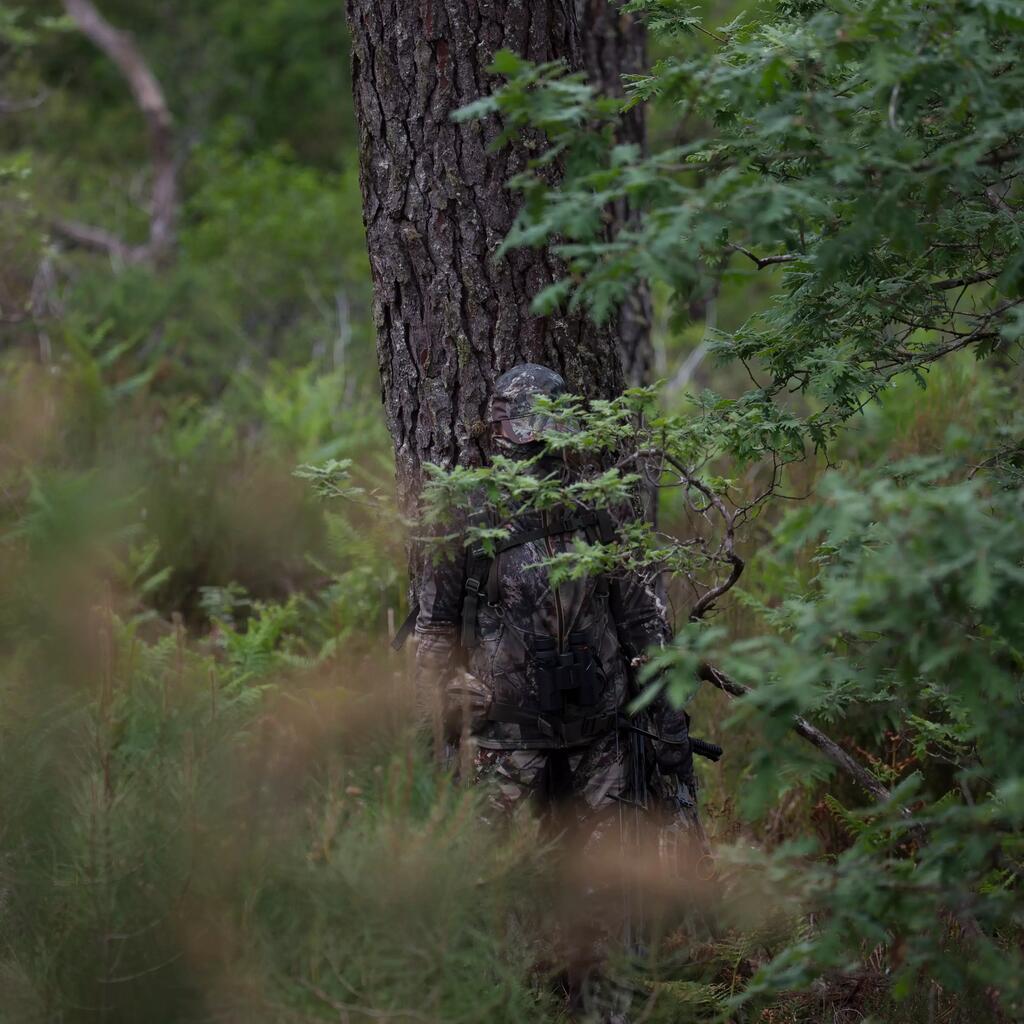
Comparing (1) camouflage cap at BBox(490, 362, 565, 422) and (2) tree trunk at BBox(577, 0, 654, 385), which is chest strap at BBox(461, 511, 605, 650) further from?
(2) tree trunk at BBox(577, 0, 654, 385)

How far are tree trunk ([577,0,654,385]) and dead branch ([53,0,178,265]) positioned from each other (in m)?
9.53

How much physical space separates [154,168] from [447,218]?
1398 centimetres

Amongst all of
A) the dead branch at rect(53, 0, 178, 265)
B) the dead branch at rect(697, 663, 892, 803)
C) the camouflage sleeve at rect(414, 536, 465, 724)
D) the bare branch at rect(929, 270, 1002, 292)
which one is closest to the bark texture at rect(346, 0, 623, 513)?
the camouflage sleeve at rect(414, 536, 465, 724)

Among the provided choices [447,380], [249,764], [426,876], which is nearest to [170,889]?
[249,764]

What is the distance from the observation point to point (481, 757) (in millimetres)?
4191

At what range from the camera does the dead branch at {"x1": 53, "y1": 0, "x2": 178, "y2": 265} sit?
615 inches

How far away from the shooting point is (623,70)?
24.4ft

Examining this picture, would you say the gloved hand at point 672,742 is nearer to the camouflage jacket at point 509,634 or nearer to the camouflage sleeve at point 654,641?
the camouflage sleeve at point 654,641

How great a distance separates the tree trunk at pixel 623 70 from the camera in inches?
283

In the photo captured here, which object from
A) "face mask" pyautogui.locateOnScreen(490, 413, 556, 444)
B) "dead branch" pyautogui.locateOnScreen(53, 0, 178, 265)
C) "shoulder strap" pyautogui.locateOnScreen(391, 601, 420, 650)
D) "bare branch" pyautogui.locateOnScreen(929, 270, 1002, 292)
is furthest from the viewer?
"dead branch" pyautogui.locateOnScreen(53, 0, 178, 265)

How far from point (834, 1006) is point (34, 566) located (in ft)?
14.2

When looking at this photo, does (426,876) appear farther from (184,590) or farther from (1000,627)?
(184,590)

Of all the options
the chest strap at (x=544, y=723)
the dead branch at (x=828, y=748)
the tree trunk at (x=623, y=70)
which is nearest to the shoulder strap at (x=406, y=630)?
the chest strap at (x=544, y=723)

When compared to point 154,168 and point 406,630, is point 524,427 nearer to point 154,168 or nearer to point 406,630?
point 406,630
